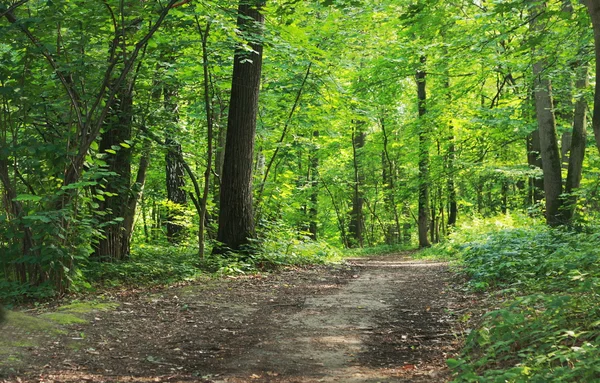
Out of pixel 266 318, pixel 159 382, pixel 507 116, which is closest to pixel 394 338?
pixel 266 318

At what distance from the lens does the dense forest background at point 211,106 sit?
637 cm

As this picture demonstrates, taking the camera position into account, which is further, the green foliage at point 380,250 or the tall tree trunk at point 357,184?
the tall tree trunk at point 357,184

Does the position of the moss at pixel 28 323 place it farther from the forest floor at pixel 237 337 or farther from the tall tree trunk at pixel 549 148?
the tall tree trunk at pixel 549 148

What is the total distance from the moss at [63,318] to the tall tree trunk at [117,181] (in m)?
3.20

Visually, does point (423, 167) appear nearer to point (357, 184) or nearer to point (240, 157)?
point (357, 184)

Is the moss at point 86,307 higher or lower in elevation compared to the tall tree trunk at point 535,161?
lower

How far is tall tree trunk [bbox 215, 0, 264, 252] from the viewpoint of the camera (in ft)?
33.6

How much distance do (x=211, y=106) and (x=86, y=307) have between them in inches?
255

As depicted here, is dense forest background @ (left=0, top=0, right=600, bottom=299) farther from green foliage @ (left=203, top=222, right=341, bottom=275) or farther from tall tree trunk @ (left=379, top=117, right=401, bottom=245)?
tall tree trunk @ (left=379, top=117, right=401, bottom=245)

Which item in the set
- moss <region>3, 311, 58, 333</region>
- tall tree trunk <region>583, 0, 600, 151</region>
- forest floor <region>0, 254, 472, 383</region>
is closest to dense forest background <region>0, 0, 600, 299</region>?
moss <region>3, 311, 58, 333</region>

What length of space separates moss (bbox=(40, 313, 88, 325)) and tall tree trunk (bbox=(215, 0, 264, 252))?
16.5 feet

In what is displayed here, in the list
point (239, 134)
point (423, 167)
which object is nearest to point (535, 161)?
point (423, 167)

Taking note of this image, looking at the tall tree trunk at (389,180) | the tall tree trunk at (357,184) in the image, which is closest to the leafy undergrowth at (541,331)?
the tall tree trunk at (357,184)

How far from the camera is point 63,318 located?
5.09 meters
